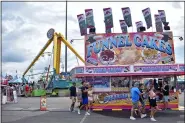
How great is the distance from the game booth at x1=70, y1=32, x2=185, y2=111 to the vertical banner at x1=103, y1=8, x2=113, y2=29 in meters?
2.19

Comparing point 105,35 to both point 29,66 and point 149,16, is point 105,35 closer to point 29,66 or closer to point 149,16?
point 149,16

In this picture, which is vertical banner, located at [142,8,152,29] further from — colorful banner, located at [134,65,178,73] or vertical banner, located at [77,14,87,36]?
colorful banner, located at [134,65,178,73]

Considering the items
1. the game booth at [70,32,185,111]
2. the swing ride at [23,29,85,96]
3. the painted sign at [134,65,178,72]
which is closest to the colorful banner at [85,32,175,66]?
the game booth at [70,32,185,111]

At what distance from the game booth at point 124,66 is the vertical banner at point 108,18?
2189mm

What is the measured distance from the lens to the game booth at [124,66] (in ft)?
64.8

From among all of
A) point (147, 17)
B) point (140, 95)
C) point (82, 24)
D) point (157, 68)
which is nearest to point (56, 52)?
point (82, 24)

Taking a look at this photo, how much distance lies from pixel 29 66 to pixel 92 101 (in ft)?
106

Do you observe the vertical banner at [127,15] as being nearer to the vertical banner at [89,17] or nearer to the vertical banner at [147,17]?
the vertical banner at [147,17]

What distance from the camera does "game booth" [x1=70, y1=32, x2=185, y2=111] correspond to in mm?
19766

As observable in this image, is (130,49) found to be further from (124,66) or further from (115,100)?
(115,100)

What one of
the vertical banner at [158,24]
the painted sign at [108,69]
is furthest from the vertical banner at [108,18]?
the painted sign at [108,69]

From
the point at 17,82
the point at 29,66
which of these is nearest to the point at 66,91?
the point at 29,66

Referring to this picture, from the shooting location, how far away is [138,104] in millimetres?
17891

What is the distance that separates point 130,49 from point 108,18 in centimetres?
353
